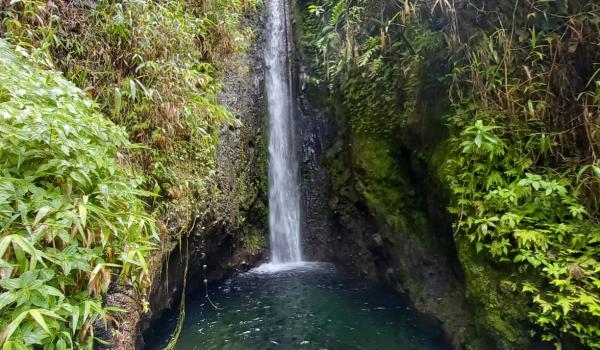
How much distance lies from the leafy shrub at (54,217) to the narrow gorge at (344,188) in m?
0.01

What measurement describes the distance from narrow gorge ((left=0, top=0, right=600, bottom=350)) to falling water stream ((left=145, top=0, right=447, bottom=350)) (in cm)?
4

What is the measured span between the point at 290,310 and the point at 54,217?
12.1 feet

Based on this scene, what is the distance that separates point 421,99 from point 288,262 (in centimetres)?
446

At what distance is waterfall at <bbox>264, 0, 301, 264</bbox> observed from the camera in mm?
7668

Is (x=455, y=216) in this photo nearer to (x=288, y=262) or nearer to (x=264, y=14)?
(x=288, y=262)

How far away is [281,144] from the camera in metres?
8.12

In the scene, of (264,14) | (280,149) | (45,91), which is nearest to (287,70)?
(264,14)

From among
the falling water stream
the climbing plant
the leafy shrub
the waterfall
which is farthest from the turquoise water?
the leafy shrub

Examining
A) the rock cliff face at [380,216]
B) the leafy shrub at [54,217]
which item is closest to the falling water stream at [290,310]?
the rock cliff face at [380,216]

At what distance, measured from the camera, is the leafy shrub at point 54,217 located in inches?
60.8

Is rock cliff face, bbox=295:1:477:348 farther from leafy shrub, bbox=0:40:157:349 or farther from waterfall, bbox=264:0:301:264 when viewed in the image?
leafy shrub, bbox=0:40:157:349

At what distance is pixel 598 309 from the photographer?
2580mm

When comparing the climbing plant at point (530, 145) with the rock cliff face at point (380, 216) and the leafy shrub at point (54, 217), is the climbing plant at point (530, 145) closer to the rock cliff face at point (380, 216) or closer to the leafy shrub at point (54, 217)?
the rock cliff face at point (380, 216)

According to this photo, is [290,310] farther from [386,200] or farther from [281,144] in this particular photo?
[281,144]
